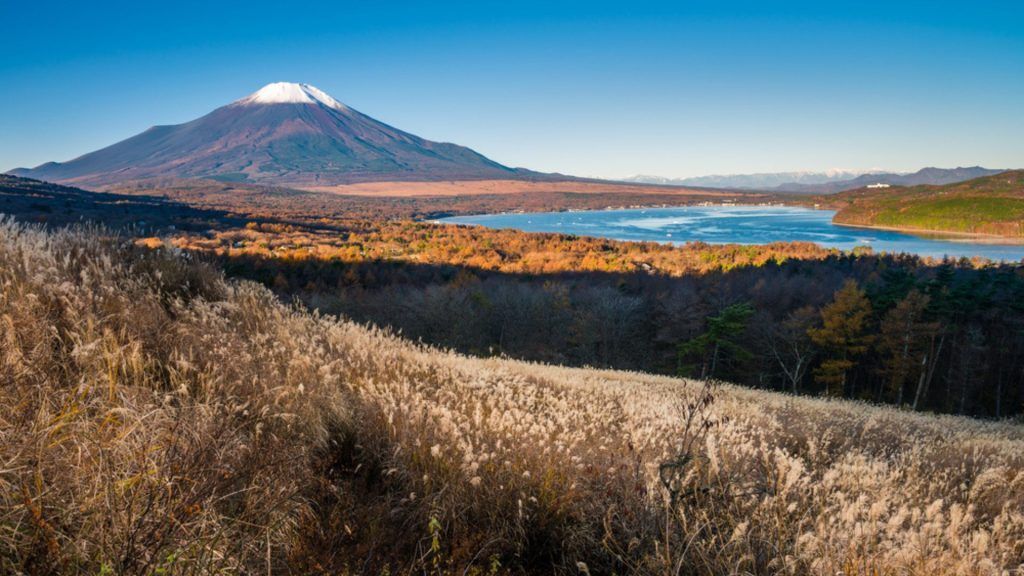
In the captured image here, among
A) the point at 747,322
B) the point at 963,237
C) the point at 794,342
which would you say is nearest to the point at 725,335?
the point at 747,322

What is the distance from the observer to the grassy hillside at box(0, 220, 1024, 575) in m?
2.14

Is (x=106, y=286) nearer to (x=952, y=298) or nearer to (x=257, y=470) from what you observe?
(x=257, y=470)

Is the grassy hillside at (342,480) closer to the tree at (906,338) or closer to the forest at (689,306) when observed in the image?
the forest at (689,306)

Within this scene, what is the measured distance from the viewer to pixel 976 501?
13.3 ft

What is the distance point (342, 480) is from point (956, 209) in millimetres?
171312

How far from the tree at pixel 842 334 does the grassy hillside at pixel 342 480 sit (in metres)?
31.5

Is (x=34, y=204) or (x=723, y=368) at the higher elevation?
(x=34, y=204)

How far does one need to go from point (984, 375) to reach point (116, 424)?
4490cm

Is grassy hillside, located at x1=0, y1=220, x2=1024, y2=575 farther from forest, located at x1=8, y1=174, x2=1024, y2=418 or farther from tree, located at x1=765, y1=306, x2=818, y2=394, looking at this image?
tree, located at x1=765, y1=306, x2=818, y2=394

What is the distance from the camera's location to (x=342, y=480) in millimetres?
3438

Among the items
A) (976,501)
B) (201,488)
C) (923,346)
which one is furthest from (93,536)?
(923,346)

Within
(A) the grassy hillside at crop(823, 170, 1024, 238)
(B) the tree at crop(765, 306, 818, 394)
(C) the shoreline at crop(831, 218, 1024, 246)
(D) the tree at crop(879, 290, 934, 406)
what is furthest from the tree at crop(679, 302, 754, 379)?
(A) the grassy hillside at crop(823, 170, 1024, 238)

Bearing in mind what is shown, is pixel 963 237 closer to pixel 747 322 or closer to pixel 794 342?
pixel 747 322

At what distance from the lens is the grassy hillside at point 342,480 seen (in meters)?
2.14
